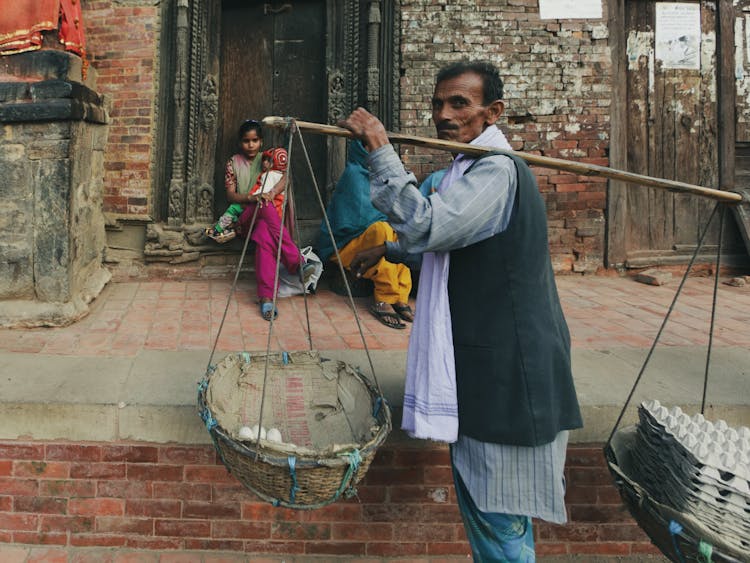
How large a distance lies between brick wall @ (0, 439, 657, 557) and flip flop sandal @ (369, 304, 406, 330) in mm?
1478

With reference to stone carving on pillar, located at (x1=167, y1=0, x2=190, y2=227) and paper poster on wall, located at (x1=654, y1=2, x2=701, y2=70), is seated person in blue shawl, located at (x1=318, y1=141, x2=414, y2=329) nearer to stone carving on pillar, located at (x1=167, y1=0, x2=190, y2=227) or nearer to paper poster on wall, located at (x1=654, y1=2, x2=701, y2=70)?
stone carving on pillar, located at (x1=167, y1=0, x2=190, y2=227)

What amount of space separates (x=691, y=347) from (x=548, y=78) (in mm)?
2937

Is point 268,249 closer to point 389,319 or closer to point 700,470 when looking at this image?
point 389,319

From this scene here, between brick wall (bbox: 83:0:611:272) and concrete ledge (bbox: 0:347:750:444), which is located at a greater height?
brick wall (bbox: 83:0:611:272)

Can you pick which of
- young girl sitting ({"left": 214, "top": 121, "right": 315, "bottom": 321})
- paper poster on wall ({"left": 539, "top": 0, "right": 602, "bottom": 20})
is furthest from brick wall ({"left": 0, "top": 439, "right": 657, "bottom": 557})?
paper poster on wall ({"left": 539, "top": 0, "right": 602, "bottom": 20})

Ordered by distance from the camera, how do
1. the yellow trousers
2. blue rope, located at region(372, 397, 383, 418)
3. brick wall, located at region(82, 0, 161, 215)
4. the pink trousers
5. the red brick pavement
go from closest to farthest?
blue rope, located at region(372, 397, 383, 418) < the red brick pavement < the yellow trousers < the pink trousers < brick wall, located at region(82, 0, 161, 215)

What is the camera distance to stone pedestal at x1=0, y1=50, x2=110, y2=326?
12.3 feet

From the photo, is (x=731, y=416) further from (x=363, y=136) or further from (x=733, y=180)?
(x=733, y=180)

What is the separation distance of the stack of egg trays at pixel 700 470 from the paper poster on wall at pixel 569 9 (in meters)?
4.33

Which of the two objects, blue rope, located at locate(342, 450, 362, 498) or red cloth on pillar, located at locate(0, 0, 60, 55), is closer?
blue rope, located at locate(342, 450, 362, 498)

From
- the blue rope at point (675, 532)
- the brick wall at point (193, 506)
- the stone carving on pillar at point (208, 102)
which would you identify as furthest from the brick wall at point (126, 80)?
the blue rope at point (675, 532)

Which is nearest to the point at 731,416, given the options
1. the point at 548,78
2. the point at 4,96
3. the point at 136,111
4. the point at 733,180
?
the point at 548,78

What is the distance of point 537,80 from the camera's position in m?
5.22

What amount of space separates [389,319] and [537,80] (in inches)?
112
